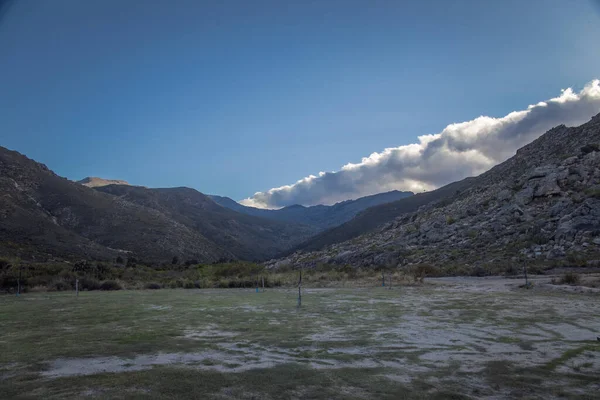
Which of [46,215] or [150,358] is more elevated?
[46,215]

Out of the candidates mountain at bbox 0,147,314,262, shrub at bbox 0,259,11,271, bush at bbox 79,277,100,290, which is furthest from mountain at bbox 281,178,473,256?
bush at bbox 79,277,100,290

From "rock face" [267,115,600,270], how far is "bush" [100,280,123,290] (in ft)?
76.2

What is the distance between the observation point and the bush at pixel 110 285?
27.8m

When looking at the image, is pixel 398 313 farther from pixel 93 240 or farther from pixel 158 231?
pixel 158 231

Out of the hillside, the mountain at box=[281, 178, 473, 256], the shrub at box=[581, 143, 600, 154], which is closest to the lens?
the shrub at box=[581, 143, 600, 154]

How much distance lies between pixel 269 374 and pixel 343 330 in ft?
13.2

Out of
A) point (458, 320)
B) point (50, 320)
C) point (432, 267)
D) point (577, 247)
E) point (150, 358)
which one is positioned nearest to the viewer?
point (150, 358)

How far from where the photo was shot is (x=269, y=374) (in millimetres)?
5797

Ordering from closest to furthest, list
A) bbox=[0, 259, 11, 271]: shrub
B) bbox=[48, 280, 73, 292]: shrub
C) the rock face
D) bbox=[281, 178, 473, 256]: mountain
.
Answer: bbox=[48, 280, 73, 292]: shrub, the rock face, bbox=[0, 259, 11, 271]: shrub, bbox=[281, 178, 473, 256]: mountain

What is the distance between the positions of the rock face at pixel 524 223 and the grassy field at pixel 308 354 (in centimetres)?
1973

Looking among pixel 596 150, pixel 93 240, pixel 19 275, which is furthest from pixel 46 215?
pixel 596 150

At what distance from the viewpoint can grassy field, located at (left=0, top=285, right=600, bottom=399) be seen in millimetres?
5105

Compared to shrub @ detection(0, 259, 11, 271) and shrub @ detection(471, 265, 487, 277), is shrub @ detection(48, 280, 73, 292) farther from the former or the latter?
shrub @ detection(471, 265, 487, 277)

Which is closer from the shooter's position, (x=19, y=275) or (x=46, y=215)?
(x=19, y=275)
